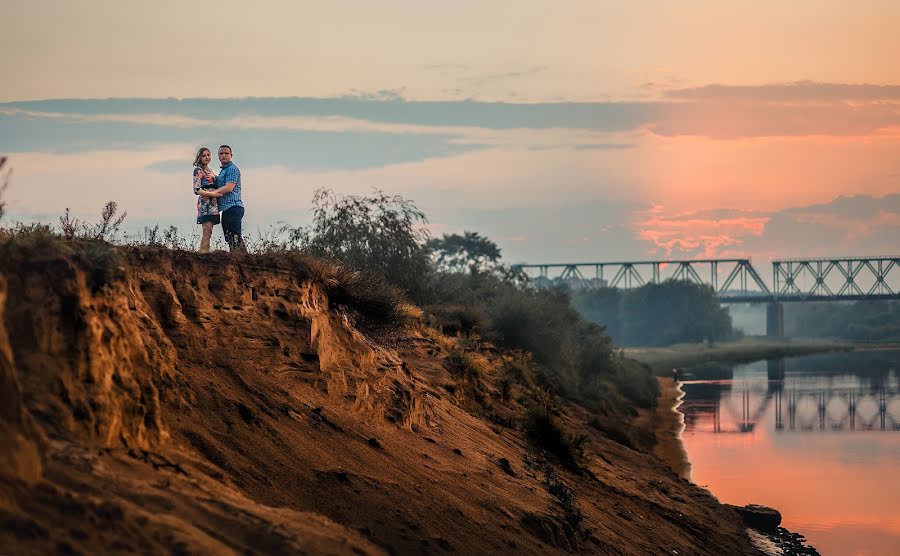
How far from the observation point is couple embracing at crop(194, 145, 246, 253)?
15977 mm

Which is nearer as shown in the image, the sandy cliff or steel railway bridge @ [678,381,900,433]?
the sandy cliff

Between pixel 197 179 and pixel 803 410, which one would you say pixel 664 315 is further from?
pixel 197 179

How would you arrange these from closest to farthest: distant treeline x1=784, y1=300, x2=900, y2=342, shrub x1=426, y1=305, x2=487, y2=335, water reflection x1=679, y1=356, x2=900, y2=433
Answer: shrub x1=426, y1=305, x2=487, y2=335
water reflection x1=679, y1=356, x2=900, y2=433
distant treeline x1=784, y1=300, x2=900, y2=342

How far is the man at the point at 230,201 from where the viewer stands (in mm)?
16047

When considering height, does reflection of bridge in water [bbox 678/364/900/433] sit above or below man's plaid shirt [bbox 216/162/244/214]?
below

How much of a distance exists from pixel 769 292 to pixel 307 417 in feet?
485

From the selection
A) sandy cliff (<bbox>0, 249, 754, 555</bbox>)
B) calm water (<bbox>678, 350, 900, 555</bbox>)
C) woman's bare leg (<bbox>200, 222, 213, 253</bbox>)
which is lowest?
calm water (<bbox>678, 350, 900, 555</bbox>)

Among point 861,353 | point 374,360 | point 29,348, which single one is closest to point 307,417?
point 374,360

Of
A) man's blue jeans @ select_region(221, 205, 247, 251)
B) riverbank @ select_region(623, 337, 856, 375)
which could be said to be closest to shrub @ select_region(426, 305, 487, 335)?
man's blue jeans @ select_region(221, 205, 247, 251)

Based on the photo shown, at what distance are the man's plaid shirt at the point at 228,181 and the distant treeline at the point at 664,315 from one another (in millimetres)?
126100

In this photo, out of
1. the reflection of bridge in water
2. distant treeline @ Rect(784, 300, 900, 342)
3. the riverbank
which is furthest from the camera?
distant treeline @ Rect(784, 300, 900, 342)

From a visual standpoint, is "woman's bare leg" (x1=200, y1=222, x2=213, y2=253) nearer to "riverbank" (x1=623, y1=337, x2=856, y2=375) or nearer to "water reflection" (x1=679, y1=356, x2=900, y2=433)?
"water reflection" (x1=679, y1=356, x2=900, y2=433)

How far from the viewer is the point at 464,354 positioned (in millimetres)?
24406

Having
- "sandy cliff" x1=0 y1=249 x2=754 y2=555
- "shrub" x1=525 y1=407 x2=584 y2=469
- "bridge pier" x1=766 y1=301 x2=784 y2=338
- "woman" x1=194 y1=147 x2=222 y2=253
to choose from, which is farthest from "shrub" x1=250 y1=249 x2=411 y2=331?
"bridge pier" x1=766 y1=301 x2=784 y2=338
